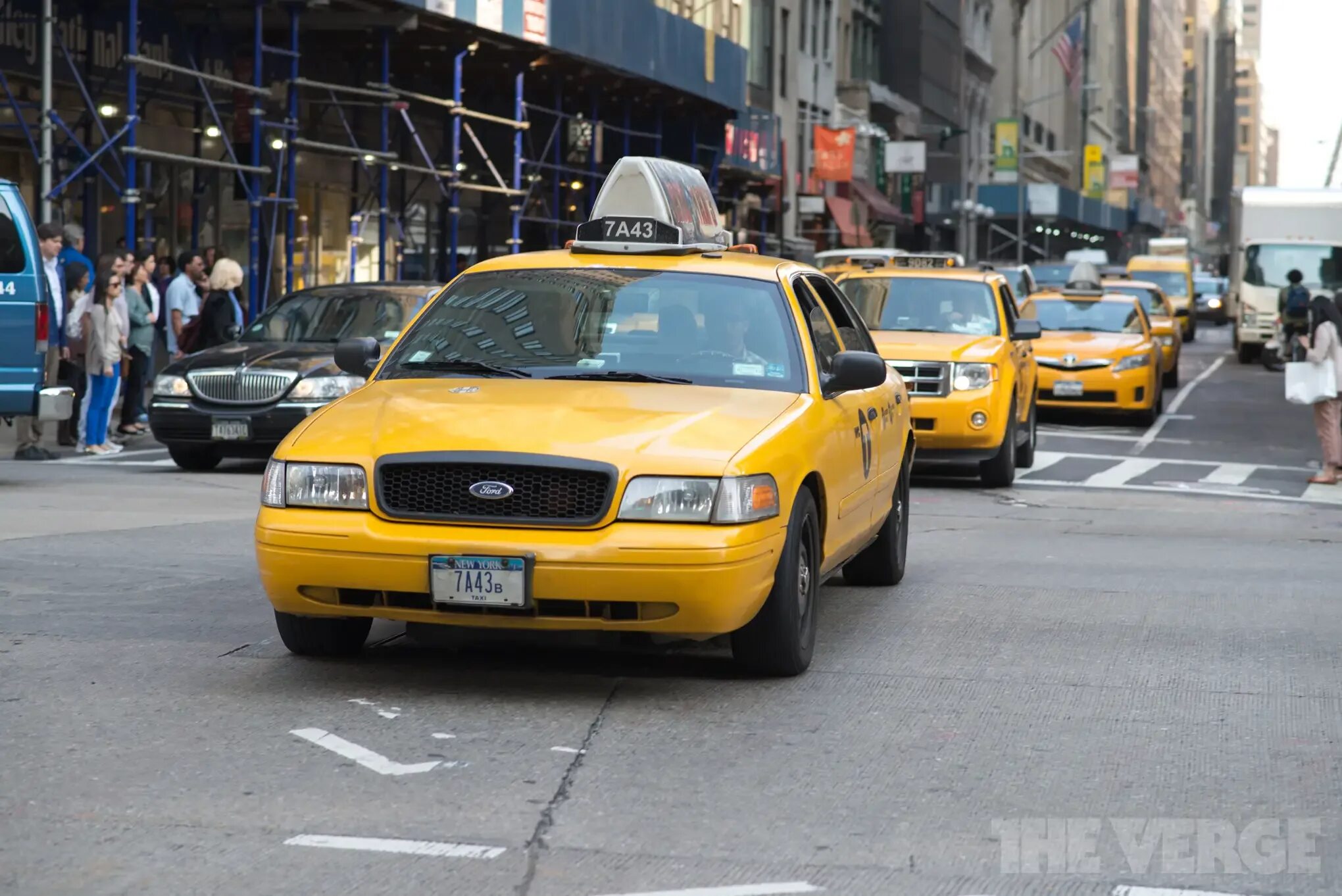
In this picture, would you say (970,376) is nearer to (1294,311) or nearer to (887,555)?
(887,555)

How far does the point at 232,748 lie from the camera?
6246 mm

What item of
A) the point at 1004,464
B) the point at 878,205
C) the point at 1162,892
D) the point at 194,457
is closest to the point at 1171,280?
the point at 878,205

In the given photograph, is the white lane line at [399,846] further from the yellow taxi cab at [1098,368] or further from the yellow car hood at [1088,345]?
the yellow car hood at [1088,345]

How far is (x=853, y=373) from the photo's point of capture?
819 centimetres

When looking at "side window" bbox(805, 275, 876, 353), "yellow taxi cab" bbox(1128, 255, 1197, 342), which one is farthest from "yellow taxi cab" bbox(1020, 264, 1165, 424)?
"yellow taxi cab" bbox(1128, 255, 1197, 342)

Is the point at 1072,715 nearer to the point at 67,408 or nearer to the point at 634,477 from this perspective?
the point at 634,477

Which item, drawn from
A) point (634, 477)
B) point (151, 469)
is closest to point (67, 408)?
point (151, 469)

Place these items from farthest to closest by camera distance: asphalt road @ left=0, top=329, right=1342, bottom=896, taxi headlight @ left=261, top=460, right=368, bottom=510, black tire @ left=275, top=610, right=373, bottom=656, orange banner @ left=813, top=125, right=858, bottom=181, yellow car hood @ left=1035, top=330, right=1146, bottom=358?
orange banner @ left=813, top=125, right=858, bottom=181 → yellow car hood @ left=1035, top=330, right=1146, bottom=358 → black tire @ left=275, top=610, right=373, bottom=656 → taxi headlight @ left=261, top=460, right=368, bottom=510 → asphalt road @ left=0, top=329, right=1342, bottom=896

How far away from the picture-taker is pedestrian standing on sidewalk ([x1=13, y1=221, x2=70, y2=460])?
15.6m

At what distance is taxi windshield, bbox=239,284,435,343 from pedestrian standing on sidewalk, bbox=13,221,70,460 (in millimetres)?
1587

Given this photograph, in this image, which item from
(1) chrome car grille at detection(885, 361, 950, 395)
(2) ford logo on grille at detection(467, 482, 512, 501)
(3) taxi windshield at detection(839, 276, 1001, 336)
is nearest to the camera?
(2) ford logo on grille at detection(467, 482, 512, 501)

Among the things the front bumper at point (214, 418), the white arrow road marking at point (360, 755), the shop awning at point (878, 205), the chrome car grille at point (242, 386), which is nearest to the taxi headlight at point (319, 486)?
the white arrow road marking at point (360, 755)

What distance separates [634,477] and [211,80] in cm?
1689

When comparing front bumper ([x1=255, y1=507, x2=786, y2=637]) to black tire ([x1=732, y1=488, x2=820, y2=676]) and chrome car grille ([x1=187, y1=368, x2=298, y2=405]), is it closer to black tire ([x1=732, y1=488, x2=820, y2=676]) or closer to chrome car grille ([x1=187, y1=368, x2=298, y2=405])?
black tire ([x1=732, y1=488, x2=820, y2=676])
